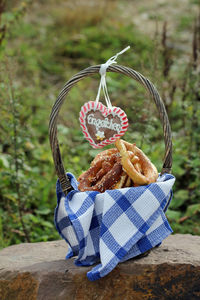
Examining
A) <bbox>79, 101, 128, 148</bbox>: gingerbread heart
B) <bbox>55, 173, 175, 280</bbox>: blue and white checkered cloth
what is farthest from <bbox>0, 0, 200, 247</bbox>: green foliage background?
<bbox>55, 173, 175, 280</bbox>: blue and white checkered cloth

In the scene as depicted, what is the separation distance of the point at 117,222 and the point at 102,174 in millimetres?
251

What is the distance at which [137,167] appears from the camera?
5.85ft

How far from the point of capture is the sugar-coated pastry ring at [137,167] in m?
1.74

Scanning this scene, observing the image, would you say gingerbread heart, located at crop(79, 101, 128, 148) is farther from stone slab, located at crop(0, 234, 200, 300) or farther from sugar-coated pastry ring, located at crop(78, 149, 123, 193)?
stone slab, located at crop(0, 234, 200, 300)

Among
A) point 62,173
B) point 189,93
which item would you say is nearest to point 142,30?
point 189,93

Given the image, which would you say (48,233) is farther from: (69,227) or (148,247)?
(148,247)

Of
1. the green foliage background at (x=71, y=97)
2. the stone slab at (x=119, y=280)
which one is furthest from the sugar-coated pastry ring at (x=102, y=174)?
the green foliage background at (x=71, y=97)

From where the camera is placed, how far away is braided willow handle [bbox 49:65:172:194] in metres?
1.76

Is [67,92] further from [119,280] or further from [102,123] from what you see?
[119,280]

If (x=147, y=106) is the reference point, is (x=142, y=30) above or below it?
above

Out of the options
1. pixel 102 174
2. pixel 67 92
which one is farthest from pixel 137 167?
pixel 67 92

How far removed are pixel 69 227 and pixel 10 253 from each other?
48 cm

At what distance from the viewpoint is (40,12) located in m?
7.82

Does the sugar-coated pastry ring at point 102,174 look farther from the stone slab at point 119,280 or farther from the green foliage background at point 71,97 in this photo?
the green foliage background at point 71,97
